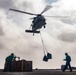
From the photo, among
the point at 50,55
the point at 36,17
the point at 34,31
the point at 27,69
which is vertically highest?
the point at 36,17

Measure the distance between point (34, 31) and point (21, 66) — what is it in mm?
13841

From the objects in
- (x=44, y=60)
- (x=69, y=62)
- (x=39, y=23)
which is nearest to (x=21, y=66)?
(x=69, y=62)

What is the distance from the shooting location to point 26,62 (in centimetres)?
2403

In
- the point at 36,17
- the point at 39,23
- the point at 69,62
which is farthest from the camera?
the point at 36,17

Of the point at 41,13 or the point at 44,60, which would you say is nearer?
the point at 44,60

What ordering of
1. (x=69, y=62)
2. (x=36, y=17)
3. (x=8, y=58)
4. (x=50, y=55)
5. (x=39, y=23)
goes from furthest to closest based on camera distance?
1. (x=36, y=17)
2. (x=39, y=23)
3. (x=50, y=55)
4. (x=8, y=58)
5. (x=69, y=62)

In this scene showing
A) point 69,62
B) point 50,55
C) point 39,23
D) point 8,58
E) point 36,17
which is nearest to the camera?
point 69,62

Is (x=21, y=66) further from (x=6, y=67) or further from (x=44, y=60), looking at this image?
(x=44, y=60)

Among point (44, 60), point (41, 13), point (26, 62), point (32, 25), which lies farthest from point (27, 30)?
point (26, 62)

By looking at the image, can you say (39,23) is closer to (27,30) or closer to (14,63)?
(27,30)

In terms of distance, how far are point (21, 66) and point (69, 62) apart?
6.26 m

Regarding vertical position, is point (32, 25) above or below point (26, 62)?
above

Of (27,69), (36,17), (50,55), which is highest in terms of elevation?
(36,17)

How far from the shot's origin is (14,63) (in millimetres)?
23859
